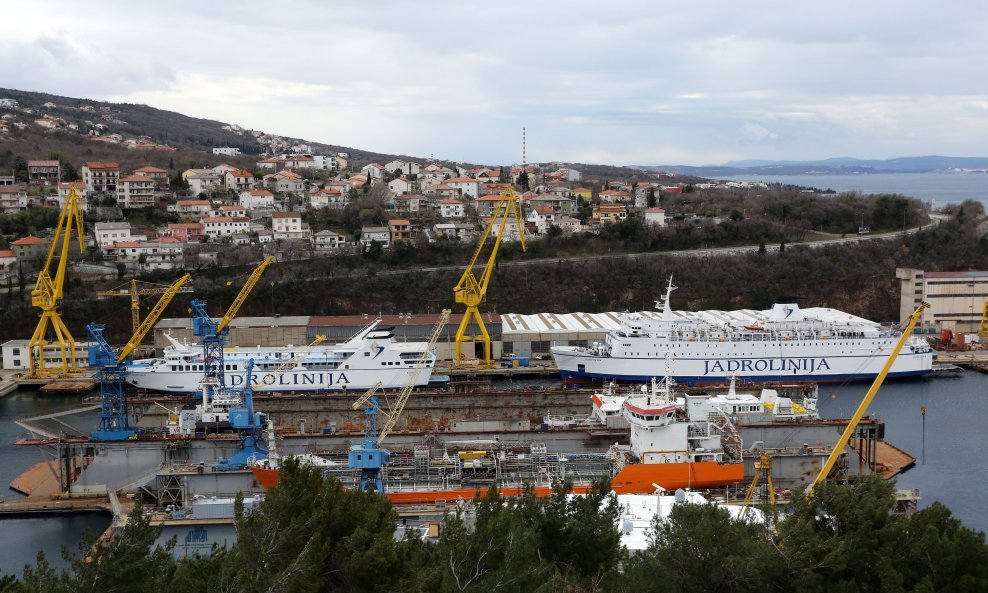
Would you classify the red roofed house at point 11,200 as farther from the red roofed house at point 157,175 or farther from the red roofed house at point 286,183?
the red roofed house at point 286,183

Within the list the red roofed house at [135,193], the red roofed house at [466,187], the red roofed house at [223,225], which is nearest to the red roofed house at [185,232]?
the red roofed house at [223,225]

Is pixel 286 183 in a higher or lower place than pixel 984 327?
higher

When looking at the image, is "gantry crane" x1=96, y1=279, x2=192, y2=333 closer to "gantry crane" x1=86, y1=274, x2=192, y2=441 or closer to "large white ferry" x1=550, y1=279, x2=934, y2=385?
"gantry crane" x1=86, y1=274, x2=192, y2=441

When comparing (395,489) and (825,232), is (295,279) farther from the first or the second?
(825,232)

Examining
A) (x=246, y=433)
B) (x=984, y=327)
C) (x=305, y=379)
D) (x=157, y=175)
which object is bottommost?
(x=305, y=379)

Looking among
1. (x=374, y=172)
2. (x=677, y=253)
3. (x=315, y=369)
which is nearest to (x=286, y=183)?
(x=374, y=172)

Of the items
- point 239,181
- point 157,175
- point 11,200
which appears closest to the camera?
point 11,200

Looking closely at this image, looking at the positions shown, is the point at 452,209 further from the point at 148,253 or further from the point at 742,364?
the point at 742,364

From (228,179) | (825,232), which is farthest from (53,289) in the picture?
(825,232)
